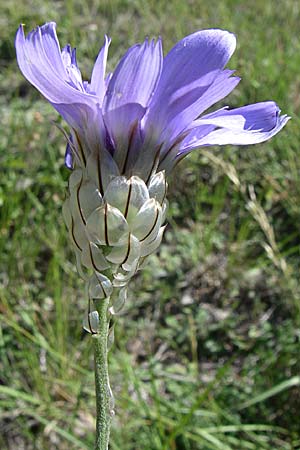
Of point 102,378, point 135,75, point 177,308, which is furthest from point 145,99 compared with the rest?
point 177,308

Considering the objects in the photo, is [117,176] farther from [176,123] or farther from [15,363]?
[15,363]

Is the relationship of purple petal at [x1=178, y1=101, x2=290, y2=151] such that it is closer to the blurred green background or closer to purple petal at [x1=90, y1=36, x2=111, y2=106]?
purple petal at [x1=90, y1=36, x2=111, y2=106]

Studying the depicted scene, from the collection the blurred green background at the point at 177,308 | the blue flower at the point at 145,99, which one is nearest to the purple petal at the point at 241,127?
the blue flower at the point at 145,99

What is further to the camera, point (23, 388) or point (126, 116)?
point (23, 388)

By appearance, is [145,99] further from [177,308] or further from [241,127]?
[177,308]

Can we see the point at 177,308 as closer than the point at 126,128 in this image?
No

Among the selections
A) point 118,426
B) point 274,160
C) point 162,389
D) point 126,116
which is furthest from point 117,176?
point 274,160
